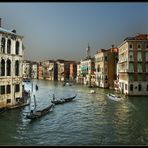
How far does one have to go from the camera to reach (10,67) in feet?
61.5

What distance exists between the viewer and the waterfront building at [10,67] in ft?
57.9

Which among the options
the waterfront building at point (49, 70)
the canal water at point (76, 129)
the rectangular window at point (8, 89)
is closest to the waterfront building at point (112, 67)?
the canal water at point (76, 129)

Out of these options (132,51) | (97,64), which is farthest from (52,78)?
(132,51)

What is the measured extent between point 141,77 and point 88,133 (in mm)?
17706

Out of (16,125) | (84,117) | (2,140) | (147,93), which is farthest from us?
(147,93)

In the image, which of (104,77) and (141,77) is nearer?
(141,77)

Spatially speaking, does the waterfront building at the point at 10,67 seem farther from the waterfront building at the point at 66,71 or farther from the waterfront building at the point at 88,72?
the waterfront building at the point at 66,71

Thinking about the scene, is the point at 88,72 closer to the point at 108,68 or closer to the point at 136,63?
the point at 108,68

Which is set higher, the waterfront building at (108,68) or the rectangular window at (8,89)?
the waterfront building at (108,68)

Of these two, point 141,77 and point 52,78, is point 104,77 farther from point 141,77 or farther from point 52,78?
point 52,78

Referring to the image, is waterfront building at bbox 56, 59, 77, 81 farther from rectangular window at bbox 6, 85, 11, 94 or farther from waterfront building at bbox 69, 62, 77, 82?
rectangular window at bbox 6, 85, 11, 94

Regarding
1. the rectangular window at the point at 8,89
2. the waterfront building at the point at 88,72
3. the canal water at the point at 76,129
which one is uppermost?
the waterfront building at the point at 88,72

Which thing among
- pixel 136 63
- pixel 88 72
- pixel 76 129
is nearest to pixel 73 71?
pixel 88 72

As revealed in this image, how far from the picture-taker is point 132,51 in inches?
1137
